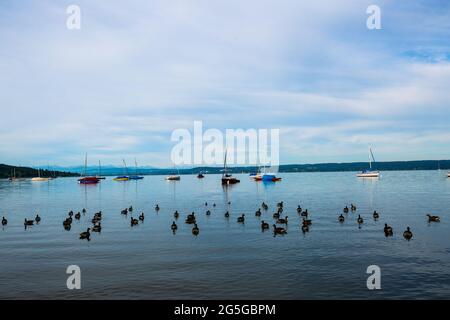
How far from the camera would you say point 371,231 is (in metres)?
45.6

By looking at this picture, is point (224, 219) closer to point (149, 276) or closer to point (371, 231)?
point (371, 231)

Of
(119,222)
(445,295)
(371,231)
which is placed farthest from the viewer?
(119,222)

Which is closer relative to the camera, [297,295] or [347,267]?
[297,295]

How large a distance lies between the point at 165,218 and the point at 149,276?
32990 millimetres

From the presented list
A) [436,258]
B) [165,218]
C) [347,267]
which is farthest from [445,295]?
[165,218]

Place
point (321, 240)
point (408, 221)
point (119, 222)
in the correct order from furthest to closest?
point (119, 222) < point (408, 221) < point (321, 240)

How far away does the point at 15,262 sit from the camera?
32594mm

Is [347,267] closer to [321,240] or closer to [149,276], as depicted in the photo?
[321,240]

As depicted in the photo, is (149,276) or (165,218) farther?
(165,218)

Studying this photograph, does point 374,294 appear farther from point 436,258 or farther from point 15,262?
point 15,262

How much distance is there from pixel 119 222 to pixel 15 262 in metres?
24.5
